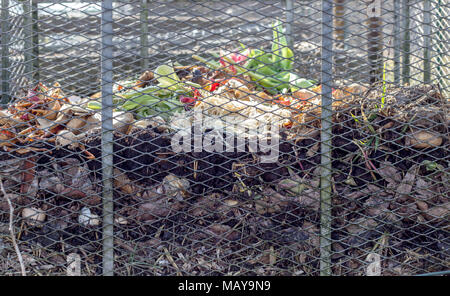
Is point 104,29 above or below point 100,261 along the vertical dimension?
above

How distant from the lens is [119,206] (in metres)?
2.83

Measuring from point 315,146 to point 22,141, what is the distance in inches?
68.1

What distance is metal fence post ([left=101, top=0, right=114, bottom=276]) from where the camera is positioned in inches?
101

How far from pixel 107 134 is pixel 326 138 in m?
1.20

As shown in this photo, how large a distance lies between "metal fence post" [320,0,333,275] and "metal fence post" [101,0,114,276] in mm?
1143

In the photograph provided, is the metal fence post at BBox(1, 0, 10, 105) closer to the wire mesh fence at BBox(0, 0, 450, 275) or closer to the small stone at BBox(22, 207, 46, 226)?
the wire mesh fence at BBox(0, 0, 450, 275)

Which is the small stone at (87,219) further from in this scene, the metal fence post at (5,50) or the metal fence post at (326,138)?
the metal fence post at (5,50)

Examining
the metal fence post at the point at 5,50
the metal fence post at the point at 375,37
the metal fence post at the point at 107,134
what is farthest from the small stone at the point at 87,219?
the metal fence post at the point at 375,37

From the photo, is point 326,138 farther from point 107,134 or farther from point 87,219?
point 87,219

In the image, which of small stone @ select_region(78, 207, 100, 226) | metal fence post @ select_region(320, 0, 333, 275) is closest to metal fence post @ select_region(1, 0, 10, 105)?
small stone @ select_region(78, 207, 100, 226)

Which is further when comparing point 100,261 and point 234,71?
point 234,71

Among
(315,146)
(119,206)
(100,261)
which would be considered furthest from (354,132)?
(100,261)

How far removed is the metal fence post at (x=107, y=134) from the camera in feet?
8.39
